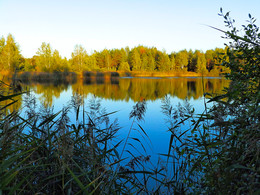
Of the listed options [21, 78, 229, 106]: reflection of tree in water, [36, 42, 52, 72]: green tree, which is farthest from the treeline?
[21, 78, 229, 106]: reflection of tree in water

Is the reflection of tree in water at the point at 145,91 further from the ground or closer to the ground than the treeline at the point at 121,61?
closer to the ground

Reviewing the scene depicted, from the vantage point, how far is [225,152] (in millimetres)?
2148

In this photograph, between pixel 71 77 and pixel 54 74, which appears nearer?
pixel 54 74

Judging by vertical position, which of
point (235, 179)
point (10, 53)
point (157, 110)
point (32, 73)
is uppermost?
point (10, 53)

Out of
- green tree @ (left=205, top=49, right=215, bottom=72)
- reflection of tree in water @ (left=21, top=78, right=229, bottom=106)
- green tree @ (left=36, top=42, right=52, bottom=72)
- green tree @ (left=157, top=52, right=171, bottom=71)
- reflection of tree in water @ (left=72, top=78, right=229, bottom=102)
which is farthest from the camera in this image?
green tree @ (left=205, top=49, right=215, bottom=72)

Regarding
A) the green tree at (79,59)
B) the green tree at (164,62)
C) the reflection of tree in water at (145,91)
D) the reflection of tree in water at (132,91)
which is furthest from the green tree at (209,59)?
the reflection of tree in water at (132,91)

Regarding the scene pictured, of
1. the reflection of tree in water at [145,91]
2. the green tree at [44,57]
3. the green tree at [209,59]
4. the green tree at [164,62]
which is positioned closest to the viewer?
the reflection of tree in water at [145,91]

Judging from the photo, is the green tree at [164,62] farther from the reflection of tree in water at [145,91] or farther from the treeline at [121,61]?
the reflection of tree in water at [145,91]

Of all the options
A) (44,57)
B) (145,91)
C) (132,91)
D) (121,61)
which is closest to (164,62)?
(121,61)

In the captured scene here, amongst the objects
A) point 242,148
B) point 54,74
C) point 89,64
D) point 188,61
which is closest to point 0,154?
point 242,148

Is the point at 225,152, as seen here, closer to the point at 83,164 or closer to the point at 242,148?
the point at 242,148

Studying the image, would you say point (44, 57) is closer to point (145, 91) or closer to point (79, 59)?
point (79, 59)

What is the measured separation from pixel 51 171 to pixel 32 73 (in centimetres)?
3707

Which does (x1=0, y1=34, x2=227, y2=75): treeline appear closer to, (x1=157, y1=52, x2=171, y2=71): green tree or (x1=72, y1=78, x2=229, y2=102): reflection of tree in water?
(x1=157, y1=52, x2=171, y2=71): green tree
